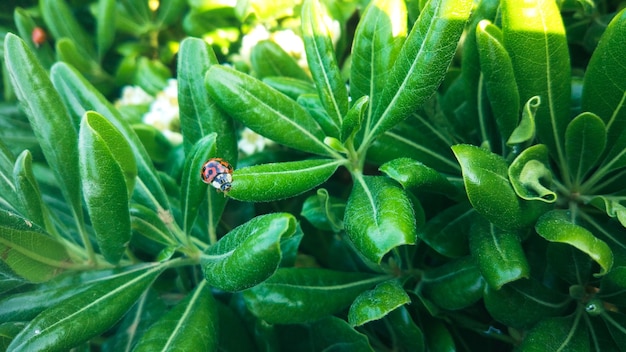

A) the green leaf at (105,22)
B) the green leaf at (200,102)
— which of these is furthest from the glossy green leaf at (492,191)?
the green leaf at (105,22)

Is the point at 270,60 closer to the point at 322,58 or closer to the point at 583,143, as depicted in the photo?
the point at 322,58

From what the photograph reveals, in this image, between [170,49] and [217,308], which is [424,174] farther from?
[170,49]

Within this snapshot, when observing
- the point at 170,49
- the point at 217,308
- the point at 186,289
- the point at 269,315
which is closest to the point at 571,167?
the point at 269,315

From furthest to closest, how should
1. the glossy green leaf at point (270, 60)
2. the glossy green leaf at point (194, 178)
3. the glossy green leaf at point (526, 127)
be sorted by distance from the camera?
1. the glossy green leaf at point (270, 60)
2. the glossy green leaf at point (194, 178)
3. the glossy green leaf at point (526, 127)

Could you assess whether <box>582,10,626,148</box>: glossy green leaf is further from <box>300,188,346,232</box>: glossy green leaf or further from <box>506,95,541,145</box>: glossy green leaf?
<box>300,188,346,232</box>: glossy green leaf

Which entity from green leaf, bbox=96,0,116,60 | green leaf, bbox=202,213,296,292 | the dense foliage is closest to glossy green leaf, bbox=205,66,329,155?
the dense foliage

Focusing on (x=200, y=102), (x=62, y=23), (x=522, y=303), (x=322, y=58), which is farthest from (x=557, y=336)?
(x=62, y=23)

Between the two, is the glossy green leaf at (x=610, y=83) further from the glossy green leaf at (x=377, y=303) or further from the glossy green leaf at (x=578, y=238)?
the glossy green leaf at (x=377, y=303)
